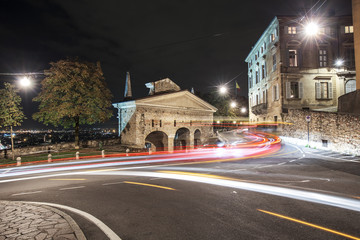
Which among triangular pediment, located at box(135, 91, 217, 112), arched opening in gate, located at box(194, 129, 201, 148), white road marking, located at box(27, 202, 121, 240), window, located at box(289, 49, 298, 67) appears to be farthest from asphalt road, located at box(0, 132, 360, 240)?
window, located at box(289, 49, 298, 67)

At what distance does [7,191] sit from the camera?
9.39m

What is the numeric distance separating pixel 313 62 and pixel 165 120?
26657 millimetres

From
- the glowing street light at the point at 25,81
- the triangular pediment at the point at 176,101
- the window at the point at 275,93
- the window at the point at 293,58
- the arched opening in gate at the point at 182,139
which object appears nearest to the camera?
the glowing street light at the point at 25,81

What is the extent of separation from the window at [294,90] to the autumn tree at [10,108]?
3699 centimetres

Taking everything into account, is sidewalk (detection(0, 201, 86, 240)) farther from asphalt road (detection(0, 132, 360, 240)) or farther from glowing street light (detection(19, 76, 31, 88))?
glowing street light (detection(19, 76, 31, 88))

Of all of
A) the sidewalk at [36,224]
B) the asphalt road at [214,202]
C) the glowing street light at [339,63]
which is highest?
the glowing street light at [339,63]

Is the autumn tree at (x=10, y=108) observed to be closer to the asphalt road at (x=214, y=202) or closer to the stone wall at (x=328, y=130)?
the asphalt road at (x=214, y=202)

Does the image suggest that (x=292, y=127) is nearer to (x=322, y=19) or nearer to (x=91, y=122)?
(x=322, y=19)

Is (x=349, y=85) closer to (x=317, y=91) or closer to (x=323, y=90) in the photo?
(x=323, y=90)

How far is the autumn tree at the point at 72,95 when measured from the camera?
22625 mm

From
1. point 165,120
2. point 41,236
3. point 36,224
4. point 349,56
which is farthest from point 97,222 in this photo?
point 349,56

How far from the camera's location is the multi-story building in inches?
1235

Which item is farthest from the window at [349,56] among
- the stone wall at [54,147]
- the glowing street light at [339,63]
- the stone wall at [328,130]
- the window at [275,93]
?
the stone wall at [54,147]

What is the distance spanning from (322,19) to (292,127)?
66.7 feet
